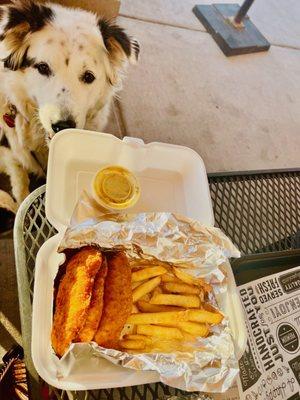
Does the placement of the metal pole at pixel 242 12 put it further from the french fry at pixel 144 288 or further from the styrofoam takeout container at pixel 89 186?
the french fry at pixel 144 288

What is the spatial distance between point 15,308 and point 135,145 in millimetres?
937

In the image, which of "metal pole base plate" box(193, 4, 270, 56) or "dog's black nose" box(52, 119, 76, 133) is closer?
"dog's black nose" box(52, 119, 76, 133)

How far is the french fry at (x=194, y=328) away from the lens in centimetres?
97

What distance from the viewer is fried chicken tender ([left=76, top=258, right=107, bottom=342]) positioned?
0.83 m

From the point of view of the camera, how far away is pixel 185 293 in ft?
3.47

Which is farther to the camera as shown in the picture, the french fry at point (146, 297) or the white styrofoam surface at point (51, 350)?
the french fry at point (146, 297)

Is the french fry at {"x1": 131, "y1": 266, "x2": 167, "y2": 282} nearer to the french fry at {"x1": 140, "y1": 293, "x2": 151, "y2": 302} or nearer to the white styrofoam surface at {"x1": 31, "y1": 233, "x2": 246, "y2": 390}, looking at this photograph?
the french fry at {"x1": 140, "y1": 293, "x2": 151, "y2": 302}

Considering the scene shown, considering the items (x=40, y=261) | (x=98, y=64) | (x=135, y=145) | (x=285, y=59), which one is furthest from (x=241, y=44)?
(x=40, y=261)

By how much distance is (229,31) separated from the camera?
3355 mm

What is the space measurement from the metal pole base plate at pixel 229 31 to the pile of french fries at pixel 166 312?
2.79 meters

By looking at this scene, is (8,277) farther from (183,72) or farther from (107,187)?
(183,72)

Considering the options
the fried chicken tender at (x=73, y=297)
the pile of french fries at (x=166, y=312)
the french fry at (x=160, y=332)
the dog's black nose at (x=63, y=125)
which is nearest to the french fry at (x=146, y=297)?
the pile of french fries at (x=166, y=312)

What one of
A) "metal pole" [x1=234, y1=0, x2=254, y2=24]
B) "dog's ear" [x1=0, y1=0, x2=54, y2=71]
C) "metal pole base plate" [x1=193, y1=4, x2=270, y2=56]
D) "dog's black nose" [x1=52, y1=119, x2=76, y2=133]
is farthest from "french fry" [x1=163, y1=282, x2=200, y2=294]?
"metal pole" [x1=234, y1=0, x2=254, y2=24]

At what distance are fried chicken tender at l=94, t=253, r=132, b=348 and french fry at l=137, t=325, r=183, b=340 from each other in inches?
3.0
